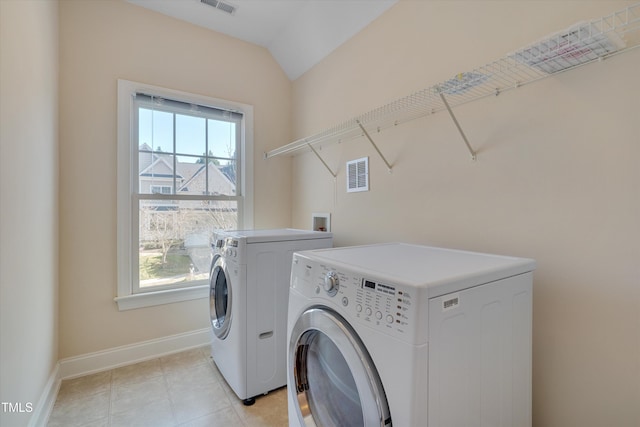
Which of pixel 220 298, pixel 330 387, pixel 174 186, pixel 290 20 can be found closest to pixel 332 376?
pixel 330 387

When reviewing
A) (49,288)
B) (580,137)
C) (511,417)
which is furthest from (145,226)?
(580,137)

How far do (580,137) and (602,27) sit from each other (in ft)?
1.21

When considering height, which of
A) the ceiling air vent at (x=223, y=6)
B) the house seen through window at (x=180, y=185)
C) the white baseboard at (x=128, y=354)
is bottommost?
the white baseboard at (x=128, y=354)

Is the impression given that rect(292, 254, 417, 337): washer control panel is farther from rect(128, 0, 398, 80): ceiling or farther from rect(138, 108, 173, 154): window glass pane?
rect(138, 108, 173, 154): window glass pane

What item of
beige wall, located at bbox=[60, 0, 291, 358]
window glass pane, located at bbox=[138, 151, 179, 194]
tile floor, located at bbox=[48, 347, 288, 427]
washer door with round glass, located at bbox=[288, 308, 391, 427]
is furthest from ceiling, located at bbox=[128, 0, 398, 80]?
tile floor, located at bbox=[48, 347, 288, 427]

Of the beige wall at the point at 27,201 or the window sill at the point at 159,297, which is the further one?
the window sill at the point at 159,297

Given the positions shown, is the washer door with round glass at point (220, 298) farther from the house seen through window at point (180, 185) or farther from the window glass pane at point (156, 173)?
the window glass pane at point (156, 173)

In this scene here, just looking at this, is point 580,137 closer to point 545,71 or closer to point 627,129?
point 627,129

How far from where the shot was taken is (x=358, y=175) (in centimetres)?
211

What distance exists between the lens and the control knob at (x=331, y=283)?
0.99 metres

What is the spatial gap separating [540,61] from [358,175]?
120 cm

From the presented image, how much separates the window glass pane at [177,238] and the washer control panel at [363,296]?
4.56 ft

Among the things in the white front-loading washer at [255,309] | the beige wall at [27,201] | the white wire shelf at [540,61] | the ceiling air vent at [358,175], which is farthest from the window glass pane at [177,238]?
the white wire shelf at [540,61]

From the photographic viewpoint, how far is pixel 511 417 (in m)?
1.01
